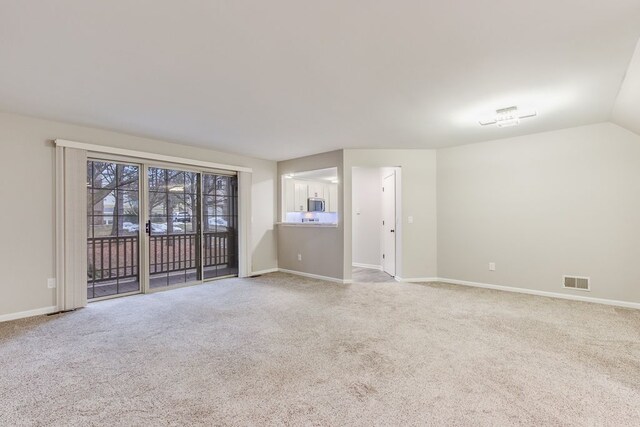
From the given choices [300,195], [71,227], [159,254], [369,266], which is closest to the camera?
[71,227]

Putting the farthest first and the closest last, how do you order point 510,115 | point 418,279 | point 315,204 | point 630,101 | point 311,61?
point 315,204
point 418,279
point 510,115
point 630,101
point 311,61

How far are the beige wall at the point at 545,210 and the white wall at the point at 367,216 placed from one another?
5.48 feet

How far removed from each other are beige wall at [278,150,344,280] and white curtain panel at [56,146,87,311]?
10.8ft

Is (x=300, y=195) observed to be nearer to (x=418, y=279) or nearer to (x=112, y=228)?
(x=418, y=279)

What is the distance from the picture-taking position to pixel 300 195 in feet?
23.5

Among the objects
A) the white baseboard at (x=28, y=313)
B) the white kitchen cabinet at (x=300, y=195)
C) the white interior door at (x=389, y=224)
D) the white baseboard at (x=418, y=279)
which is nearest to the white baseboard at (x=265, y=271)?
the white kitchen cabinet at (x=300, y=195)

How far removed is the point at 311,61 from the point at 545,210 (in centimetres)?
396

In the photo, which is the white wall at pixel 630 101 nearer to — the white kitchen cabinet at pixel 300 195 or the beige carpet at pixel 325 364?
the beige carpet at pixel 325 364

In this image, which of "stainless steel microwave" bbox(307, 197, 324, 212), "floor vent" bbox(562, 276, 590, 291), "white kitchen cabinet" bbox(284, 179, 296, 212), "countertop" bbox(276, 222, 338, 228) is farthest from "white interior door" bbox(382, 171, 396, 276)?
"floor vent" bbox(562, 276, 590, 291)

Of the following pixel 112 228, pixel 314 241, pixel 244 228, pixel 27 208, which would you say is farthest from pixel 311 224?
pixel 27 208

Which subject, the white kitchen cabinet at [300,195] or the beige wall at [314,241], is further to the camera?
the white kitchen cabinet at [300,195]

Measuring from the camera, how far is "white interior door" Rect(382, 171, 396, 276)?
224 inches

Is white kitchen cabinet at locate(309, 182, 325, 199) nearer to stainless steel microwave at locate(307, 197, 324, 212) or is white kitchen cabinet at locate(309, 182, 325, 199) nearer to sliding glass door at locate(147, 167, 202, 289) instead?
stainless steel microwave at locate(307, 197, 324, 212)

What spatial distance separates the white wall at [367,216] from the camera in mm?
6676
